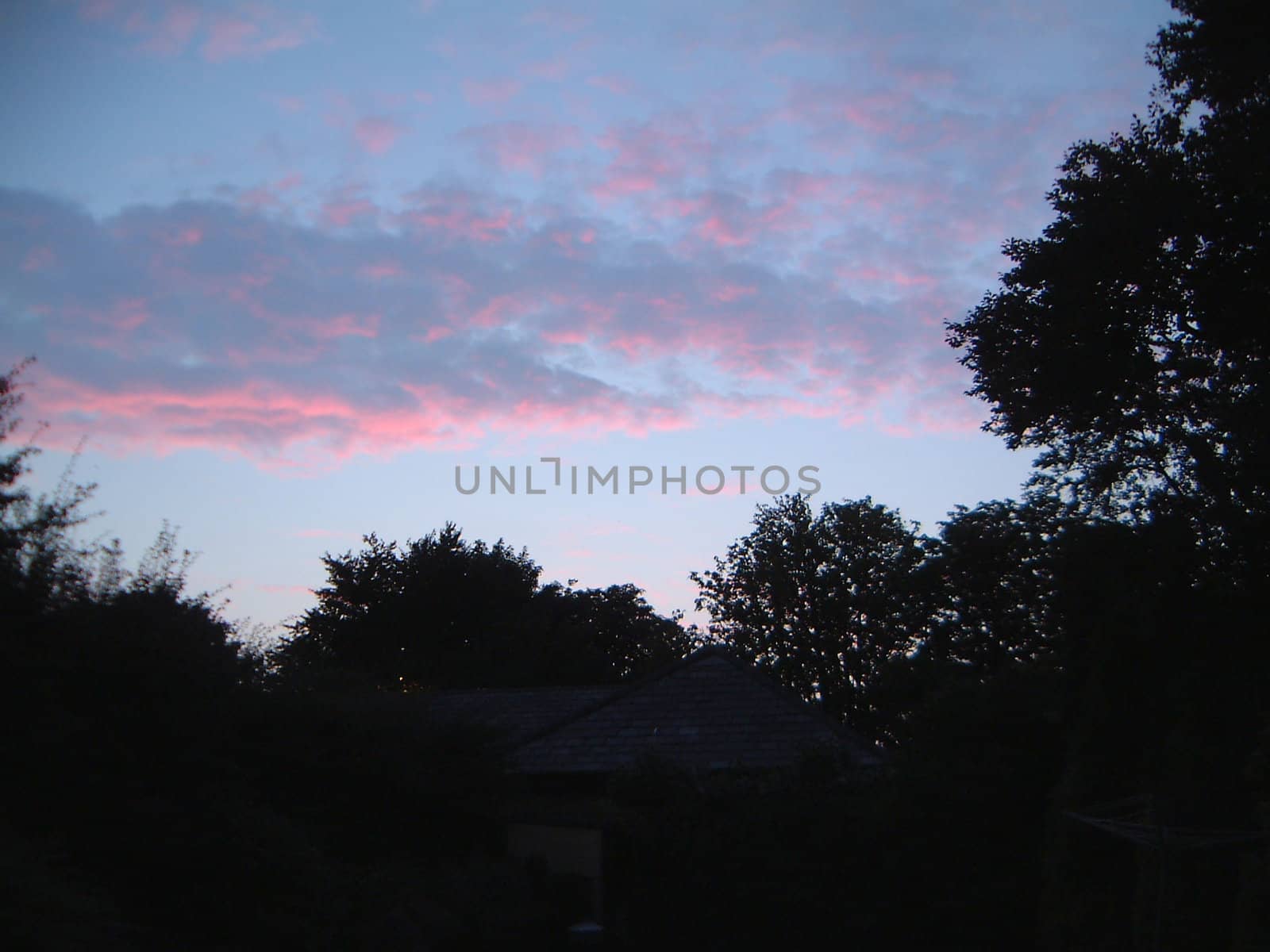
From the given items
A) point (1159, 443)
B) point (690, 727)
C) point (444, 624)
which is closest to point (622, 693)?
point (690, 727)

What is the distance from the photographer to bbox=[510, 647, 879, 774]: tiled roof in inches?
748

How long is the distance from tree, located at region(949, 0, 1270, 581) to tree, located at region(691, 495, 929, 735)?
2480 centimetres

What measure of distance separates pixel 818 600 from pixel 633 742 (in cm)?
2769

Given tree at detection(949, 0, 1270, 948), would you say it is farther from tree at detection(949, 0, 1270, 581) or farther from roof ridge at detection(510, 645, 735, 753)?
roof ridge at detection(510, 645, 735, 753)

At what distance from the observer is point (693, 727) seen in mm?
20000

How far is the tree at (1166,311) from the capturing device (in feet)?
47.3

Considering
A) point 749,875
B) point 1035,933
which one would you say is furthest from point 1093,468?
point 749,875

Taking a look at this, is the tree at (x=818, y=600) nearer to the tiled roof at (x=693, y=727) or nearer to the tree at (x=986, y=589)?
the tree at (x=986, y=589)

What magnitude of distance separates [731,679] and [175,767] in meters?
13.1

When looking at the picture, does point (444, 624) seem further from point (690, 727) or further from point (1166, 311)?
point (1166, 311)

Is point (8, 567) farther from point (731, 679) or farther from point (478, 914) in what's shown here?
point (731, 679)

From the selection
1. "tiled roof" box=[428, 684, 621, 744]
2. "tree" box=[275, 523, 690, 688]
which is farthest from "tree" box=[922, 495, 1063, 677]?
"tree" box=[275, 523, 690, 688]

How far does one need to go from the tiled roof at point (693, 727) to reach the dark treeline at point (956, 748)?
2.60 metres

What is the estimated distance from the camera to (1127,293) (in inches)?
638
